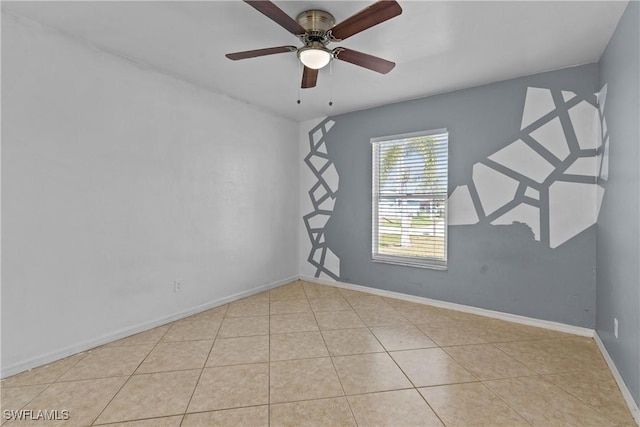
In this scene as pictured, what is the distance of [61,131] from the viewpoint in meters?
2.30

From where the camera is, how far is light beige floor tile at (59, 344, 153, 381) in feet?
6.93

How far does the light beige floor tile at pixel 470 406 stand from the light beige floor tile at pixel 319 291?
6.90 ft

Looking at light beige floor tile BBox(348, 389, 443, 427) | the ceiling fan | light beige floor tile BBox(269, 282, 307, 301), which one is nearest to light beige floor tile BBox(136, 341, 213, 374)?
light beige floor tile BBox(348, 389, 443, 427)

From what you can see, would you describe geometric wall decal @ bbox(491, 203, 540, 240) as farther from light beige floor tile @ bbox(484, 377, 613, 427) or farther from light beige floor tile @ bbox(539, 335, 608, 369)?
light beige floor tile @ bbox(484, 377, 613, 427)

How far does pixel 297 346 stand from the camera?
2.54 metres

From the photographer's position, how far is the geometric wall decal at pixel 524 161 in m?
2.94

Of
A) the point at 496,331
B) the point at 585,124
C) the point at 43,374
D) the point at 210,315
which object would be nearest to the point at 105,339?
the point at 43,374

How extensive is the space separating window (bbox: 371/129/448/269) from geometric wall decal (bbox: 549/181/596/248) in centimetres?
101

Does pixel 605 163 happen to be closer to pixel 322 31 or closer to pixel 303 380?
pixel 322 31

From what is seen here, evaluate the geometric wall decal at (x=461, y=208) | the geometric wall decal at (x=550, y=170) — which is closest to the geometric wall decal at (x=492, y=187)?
the geometric wall decal at (x=550, y=170)

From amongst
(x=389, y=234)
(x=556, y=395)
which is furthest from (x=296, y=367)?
(x=389, y=234)

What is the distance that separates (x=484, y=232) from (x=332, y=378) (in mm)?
2311

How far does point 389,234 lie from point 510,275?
1.42 m

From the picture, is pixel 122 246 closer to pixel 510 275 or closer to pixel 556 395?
pixel 556 395
